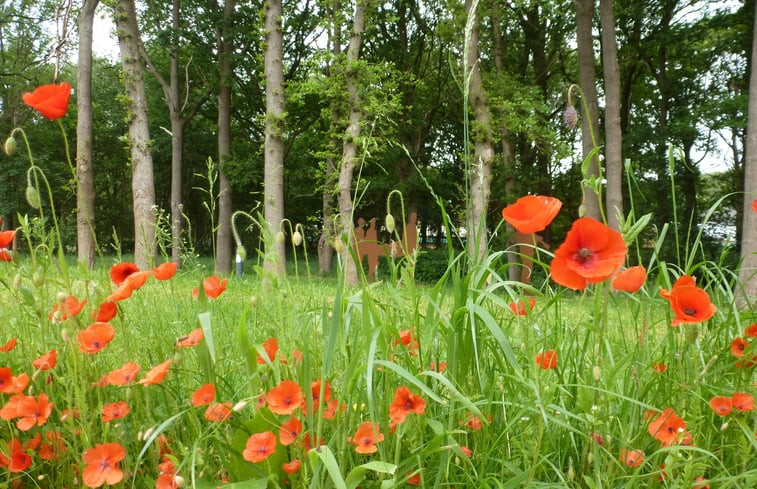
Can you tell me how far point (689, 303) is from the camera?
1043mm

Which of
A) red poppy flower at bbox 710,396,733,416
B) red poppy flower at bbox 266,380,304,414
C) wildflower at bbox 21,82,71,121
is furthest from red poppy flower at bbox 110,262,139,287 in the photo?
red poppy flower at bbox 710,396,733,416

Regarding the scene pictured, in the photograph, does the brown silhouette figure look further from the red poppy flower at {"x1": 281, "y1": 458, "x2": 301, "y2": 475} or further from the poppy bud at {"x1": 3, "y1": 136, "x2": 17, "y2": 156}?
the poppy bud at {"x1": 3, "y1": 136, "x2": 17, "y2": 156}

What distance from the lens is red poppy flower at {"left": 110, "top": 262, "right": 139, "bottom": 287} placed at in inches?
56.2

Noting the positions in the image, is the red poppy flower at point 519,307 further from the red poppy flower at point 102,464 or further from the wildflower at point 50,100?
the wildflower at point 50,100

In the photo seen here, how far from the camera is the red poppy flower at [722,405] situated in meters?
1.16

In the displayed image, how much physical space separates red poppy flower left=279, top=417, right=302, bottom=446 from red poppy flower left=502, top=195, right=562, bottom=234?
602 mm

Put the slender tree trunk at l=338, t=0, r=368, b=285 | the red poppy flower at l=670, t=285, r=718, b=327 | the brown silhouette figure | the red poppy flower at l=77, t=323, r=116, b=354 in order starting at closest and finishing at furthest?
the red poppy flower at l=670, t=285, r=718, b=327
the red poppy flower at l=77, t=323, r=116, b=354
the brown silhouette figure
the slender tree trunk at l=338, t=0, r=368, b=285

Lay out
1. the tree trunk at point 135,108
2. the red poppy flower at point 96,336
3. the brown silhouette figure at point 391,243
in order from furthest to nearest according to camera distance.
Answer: the tree trunk at point 135,108 < the brown silhouette figure at point 391,243 < the red poppy flower at point 96,336

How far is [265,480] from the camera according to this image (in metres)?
1.01

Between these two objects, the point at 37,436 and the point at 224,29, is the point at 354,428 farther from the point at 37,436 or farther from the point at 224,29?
the point at 224,29

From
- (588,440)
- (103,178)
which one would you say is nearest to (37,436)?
(588,440)

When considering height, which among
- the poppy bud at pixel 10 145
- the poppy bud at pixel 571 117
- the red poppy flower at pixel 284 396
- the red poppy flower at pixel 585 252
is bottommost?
the red poppy flower at pixel 284 396

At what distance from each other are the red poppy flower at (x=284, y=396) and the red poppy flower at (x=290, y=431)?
0.06 meters

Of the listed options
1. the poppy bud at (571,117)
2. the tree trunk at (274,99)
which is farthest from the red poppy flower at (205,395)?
the tree trunk at (274,99)
